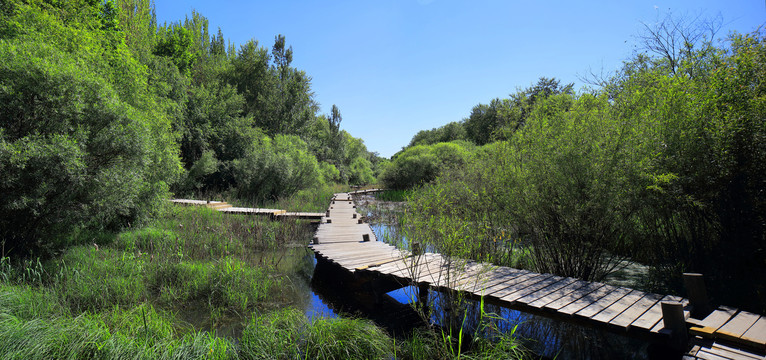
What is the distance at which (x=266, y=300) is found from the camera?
5.21 meters

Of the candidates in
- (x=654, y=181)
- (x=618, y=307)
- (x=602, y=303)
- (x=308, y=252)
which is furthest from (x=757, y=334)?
(x=308, y=252)

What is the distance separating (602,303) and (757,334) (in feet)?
3.71

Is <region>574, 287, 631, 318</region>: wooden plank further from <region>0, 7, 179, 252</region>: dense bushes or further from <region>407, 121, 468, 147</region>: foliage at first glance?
<region>407, 121, 468, 147</region>: foliage

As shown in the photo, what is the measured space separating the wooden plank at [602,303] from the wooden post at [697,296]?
0.60 m

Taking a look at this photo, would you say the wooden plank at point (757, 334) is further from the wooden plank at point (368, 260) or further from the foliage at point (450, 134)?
the foliage at point (450, 134)

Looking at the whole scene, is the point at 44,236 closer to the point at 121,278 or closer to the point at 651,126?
the point at 121,278

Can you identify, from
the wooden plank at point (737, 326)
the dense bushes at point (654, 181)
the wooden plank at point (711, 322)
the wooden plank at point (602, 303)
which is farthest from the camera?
the dense bushes at point (654, 181)

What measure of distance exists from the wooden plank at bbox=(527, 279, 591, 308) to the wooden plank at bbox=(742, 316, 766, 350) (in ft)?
4.80

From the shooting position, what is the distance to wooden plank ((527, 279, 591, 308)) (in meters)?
3.64

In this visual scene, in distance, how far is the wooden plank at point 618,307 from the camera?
10.7 ft

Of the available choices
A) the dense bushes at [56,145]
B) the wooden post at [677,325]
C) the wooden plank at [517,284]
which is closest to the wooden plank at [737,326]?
the wooden post at [677,325]

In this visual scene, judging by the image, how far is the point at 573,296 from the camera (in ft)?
12.6

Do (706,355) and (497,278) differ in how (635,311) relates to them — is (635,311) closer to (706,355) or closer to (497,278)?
(706,355)

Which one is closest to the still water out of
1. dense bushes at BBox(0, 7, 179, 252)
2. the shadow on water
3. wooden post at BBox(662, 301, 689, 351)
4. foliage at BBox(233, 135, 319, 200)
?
the shadow on water
